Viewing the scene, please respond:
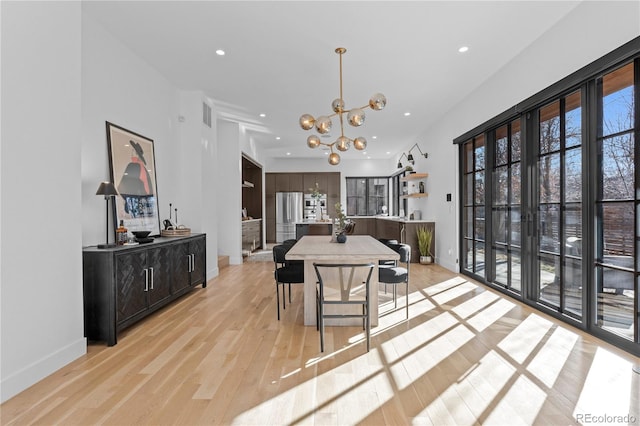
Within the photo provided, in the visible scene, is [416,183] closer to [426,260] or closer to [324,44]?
[426,260]

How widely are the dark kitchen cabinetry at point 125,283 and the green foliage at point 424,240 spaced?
481cm

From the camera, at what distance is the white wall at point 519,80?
8.89 feet

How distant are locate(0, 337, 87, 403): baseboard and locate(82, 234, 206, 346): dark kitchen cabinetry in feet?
0.78

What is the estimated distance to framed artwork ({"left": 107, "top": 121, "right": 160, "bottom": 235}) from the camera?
12.2 ft

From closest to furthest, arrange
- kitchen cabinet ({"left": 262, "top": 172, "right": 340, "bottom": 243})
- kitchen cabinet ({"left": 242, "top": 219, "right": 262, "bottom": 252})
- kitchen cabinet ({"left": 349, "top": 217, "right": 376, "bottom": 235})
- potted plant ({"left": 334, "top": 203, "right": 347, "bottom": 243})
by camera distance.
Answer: potted plant ({"left": 334, "top": 203, "right": 347, "bottom": 243}) < kitchen cabinet ({"left": 242, "top": 219, "right": 262, "bottom": 252}) < kitchen cabinet ({"left": 349, "top": 217, "right": 376, "bottom": 235}) < kitchen cabinet ({"left": 262, "top": 172, "right": 340, "bottom": 243})

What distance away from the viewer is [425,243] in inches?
279

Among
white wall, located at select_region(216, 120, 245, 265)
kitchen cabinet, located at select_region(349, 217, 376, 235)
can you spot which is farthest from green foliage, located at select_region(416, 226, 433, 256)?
white wall, located at select_region(216, 120, 245, 265)

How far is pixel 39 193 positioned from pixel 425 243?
248 inches

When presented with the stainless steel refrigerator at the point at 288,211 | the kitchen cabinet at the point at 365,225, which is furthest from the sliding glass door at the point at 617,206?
the stainless steel refrigerator at the point at 288,211

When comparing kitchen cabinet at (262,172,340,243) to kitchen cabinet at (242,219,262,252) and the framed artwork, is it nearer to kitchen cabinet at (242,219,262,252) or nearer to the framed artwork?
kitchen cabinet at (242,219,262,252)

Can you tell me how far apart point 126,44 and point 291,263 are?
3.08 m

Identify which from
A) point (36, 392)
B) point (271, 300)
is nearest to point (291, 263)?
point (271, 300)

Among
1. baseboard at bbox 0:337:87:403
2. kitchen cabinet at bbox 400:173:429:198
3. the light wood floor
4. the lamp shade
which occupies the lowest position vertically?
the light wood floor

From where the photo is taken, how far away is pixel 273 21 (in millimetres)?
3299
